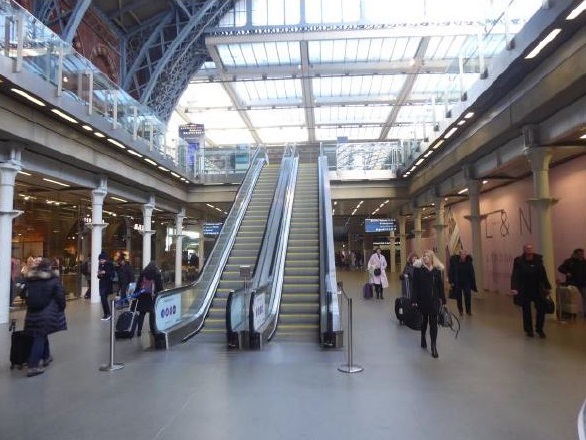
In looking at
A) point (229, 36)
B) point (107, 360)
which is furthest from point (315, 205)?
point (229, 36)

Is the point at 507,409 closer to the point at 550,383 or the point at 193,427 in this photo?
the point at 550,383

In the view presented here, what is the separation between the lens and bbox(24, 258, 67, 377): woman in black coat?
6.27 m

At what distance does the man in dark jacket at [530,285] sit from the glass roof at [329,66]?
22.0 feet

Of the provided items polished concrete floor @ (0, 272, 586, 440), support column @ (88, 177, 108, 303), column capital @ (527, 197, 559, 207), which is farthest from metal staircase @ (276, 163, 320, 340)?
support column @ (88, 177, 108, 303)

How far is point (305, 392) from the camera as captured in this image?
17.5 feet

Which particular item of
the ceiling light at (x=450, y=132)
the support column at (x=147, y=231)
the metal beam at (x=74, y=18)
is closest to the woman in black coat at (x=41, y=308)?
the ceiling light at (x=450, y=132)

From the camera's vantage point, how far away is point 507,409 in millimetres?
4691

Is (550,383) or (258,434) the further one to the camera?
(550,383)

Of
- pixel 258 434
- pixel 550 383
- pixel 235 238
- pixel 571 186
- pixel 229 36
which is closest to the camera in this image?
pixel 258 434

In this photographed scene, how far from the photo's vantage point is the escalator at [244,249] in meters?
9.95

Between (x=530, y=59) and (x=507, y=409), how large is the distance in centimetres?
678

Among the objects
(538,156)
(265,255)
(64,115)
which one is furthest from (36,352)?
(538,156)

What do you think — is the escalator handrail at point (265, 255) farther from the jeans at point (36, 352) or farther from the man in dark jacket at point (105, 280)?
the man in dark jacket at point (105, 280)

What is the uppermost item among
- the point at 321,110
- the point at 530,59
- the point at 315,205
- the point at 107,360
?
the point at 321,110
